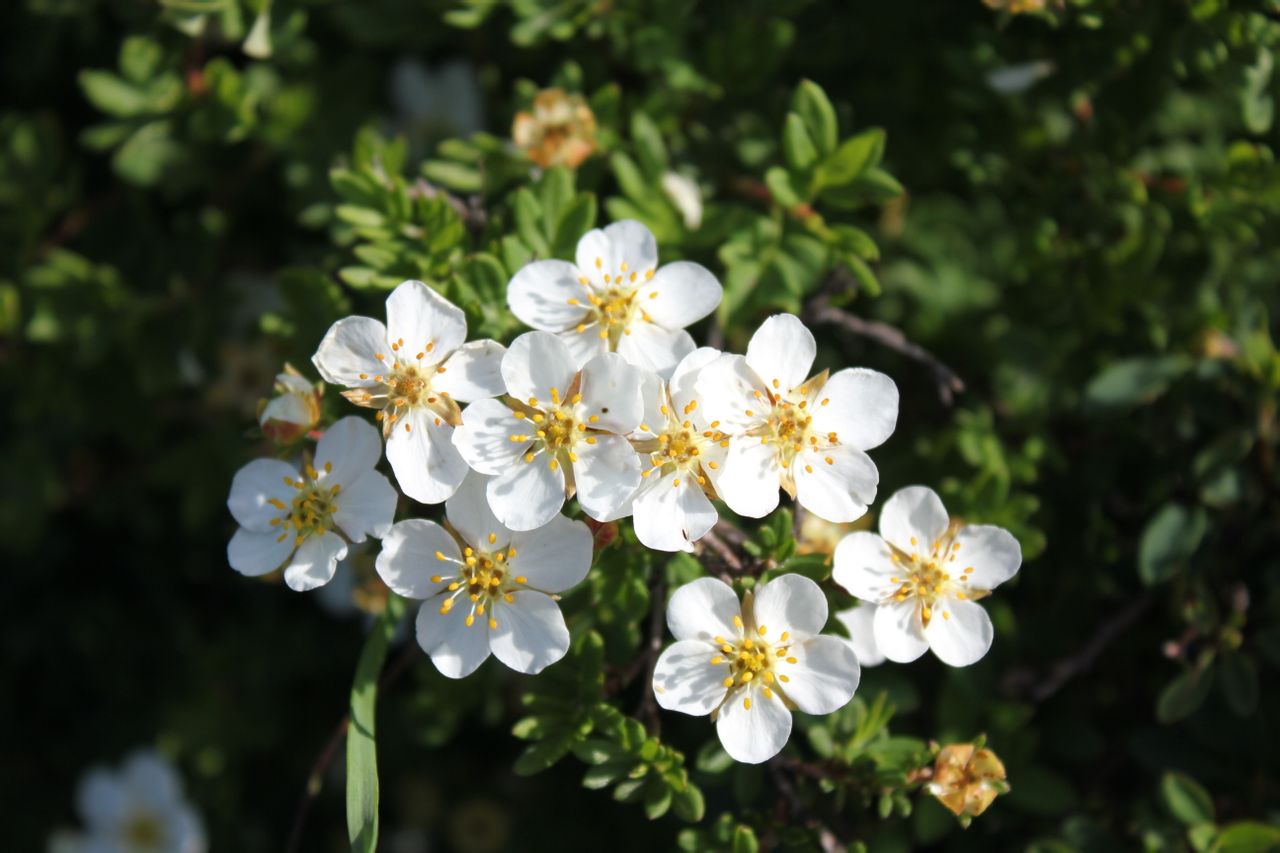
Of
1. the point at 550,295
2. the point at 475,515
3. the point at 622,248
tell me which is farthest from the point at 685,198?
the point at 475,515

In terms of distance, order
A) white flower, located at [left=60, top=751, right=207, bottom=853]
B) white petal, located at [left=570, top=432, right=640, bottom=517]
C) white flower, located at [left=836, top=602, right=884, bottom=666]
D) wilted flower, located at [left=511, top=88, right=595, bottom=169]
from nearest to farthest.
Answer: white petal, located at [left=570, top=432, right=640, bottom=517] < white flower, located at [left=836, top=602, right=884, bottom=666] < wilted flower, located at [left=511, top=88, right=595, bottom=169] < white flower, located at [left=60, top=751, right=207, bottom=853]

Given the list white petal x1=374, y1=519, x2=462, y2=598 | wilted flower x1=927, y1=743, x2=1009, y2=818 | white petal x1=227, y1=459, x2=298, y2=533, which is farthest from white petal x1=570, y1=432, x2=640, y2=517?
wilted flower x1=927, y1=743, x2=1009, y2=818

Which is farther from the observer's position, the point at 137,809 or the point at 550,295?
the point at 137,809

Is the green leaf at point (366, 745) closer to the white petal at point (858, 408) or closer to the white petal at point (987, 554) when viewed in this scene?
the white petal at point (858, 408)

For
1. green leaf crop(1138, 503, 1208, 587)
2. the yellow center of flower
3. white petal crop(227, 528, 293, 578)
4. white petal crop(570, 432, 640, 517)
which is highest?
white petal crop(570, 432, 640, 517)

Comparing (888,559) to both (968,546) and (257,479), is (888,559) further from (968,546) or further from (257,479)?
(257,479)

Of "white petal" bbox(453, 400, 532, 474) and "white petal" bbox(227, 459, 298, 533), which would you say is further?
"white petal" bbox(227, 459, 298, 533)

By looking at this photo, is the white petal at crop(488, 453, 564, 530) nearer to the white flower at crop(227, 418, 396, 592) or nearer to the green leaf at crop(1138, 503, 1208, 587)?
the white flower at crop(227, 418, 396, 592)

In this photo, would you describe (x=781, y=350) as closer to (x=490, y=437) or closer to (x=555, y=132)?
(x=490, y=437)
